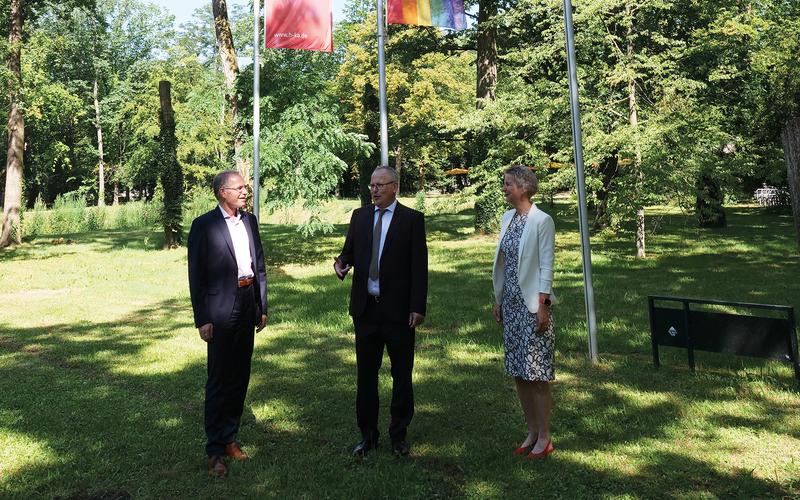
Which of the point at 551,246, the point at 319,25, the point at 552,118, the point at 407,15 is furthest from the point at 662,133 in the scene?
the point at 551,246

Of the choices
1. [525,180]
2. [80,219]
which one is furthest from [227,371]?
[80,219]

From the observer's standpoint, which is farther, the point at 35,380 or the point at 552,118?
the point at 552,118

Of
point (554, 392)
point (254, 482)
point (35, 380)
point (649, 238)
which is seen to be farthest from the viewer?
point (649, 238)

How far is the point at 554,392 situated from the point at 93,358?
5.61 m

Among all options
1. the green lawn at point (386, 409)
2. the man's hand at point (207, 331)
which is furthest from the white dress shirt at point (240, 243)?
the green lawn at point (386, 409)

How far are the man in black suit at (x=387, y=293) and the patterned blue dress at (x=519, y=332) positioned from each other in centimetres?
62

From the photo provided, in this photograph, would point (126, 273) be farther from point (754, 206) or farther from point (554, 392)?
point (754, 206)

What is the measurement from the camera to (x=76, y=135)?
57031 mm

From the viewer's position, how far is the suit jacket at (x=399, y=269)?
5.06 meters

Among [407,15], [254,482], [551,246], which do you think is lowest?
[254,482]

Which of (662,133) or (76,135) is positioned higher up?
(76,135)

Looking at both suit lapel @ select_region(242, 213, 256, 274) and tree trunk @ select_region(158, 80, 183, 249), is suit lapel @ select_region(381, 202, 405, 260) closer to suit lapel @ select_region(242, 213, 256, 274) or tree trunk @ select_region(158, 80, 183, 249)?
suit lapel @ select_region(242, 213, 256, 274)

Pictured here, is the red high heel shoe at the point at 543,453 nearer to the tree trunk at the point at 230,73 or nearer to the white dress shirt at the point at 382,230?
the white dress shirt at the point at 382,230

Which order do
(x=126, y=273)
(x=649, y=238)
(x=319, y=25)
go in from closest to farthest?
(x=319, y=25) < (x=126, y=273) < (x=649, y=238)
